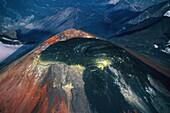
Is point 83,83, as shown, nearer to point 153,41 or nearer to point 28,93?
point 28,93

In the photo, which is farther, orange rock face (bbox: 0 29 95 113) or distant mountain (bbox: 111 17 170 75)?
distant mountain (bbox: 111 17 170 75)

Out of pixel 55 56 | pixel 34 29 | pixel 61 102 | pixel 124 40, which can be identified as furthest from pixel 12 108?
pixel 34 29

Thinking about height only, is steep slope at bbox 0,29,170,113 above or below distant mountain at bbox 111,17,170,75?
above

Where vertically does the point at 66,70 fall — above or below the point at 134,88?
above

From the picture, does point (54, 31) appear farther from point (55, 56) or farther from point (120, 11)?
point (55, 56)

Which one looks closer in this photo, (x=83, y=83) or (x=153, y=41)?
(x=83, y=83)

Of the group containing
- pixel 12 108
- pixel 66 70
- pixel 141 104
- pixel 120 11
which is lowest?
pixel 120 11

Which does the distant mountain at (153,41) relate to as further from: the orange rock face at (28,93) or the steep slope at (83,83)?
the orange rock face at (28,93)

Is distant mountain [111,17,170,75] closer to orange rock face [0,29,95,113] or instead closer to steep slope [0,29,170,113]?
steep slope [0,29,170,113]

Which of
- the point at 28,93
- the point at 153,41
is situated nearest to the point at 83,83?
the point at 28,93

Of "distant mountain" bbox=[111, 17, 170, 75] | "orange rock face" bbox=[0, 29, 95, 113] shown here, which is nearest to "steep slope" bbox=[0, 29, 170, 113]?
"orange rock face" bbox=[0, 29, 95, 113]

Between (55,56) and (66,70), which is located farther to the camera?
(55,56)
